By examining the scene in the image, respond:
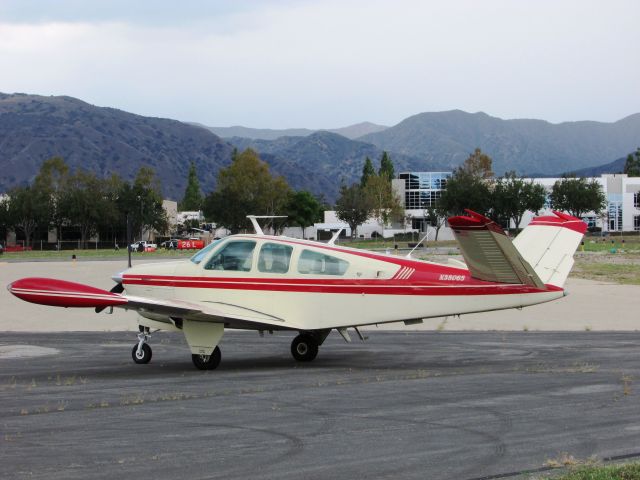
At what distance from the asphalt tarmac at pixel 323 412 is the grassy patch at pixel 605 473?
1.13 ft

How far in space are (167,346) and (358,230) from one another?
133 m

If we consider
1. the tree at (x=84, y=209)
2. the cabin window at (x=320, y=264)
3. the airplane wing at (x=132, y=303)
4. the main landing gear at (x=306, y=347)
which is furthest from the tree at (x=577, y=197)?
the airplane wing at (x=132, y=303)

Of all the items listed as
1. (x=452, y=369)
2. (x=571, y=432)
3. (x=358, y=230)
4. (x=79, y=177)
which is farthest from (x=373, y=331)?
(x=358, y=230)

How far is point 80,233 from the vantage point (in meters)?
129

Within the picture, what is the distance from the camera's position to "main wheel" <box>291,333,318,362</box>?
1641cm

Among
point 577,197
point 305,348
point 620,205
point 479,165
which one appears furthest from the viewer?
point 479,165

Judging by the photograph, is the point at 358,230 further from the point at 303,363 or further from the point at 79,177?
the point at 303,363

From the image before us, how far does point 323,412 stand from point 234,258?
516cm

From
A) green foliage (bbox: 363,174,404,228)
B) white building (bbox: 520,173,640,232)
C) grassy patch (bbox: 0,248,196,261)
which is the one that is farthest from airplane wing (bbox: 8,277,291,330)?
white building (bbox: 520,173,640,232)

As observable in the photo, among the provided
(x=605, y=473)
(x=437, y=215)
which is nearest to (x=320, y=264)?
(x=605, y=473)

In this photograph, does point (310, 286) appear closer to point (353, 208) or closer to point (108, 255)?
point (108, 255)

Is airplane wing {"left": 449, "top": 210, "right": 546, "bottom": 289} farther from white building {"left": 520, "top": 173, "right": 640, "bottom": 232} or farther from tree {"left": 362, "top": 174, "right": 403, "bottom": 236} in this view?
white building {"left": 520, "top": 173, "right": 640, "bottom": 232}

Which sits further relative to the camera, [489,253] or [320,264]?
[320,264]

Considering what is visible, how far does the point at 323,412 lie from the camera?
11102 mm
